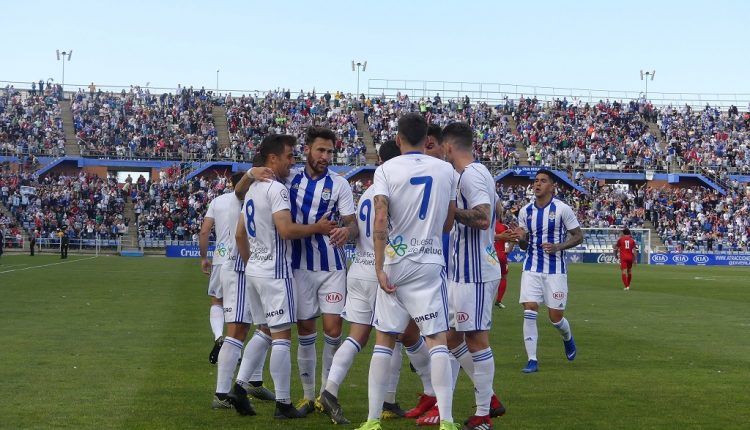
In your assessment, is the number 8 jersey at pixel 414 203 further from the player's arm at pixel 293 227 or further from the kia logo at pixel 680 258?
the kia logo at pixel 680 258

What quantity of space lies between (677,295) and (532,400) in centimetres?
2063

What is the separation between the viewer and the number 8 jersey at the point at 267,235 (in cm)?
913

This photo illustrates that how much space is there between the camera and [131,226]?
2389 inches

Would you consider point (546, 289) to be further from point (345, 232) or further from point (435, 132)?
point (345, 232)

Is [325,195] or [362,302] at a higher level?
[325,195]

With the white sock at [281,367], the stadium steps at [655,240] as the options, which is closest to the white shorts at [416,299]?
the white sock at [281,367]

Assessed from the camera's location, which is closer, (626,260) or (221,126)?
(626,260)

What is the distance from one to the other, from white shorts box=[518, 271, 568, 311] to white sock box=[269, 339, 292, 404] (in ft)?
17.7

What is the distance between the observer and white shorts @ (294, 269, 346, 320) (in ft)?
30.6

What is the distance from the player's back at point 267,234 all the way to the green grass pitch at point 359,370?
1.39m

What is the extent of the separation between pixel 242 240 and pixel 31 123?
2485 inches

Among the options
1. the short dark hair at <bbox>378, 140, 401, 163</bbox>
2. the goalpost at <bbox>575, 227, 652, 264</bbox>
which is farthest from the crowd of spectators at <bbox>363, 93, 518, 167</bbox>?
the short dark hair at <bbox>378, 140, 401, 163</bbox>

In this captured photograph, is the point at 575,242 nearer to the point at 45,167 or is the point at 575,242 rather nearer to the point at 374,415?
the point at 374,415

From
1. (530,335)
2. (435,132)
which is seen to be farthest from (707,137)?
(435,132)
